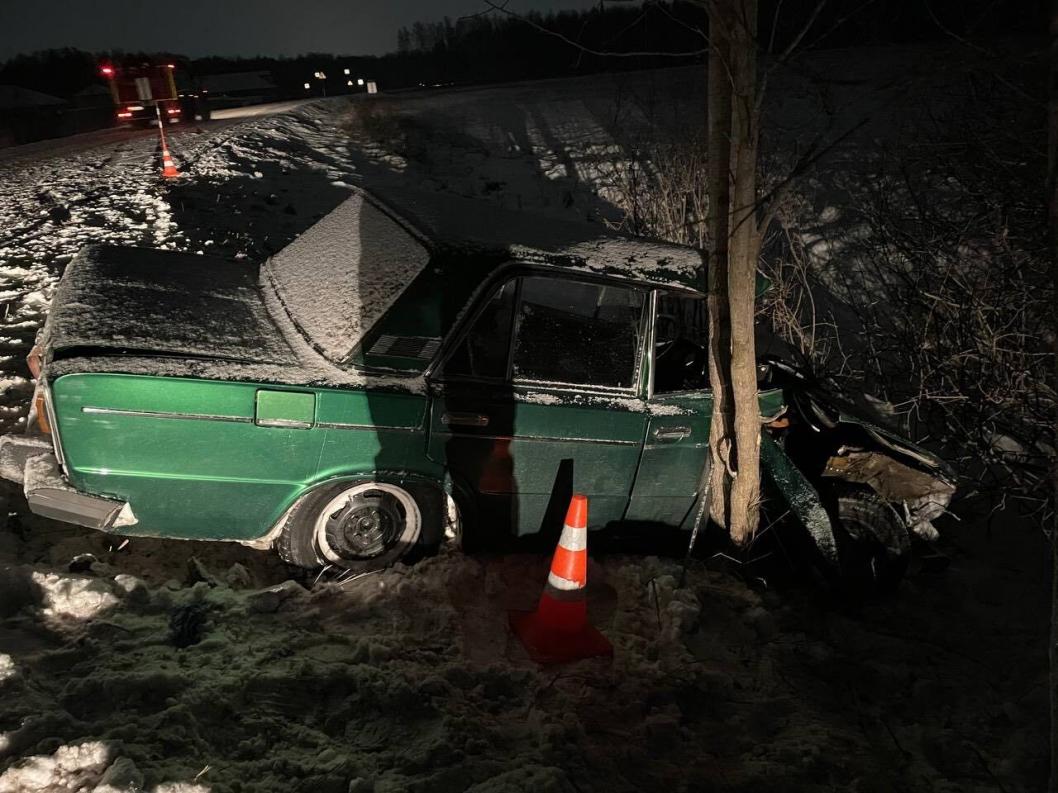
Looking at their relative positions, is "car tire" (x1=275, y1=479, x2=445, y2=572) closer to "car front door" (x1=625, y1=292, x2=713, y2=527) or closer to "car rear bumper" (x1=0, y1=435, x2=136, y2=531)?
"car rear bumper" (x1=0, y1=435, x2=136, y2=531)

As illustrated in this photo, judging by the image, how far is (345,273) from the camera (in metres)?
3.49

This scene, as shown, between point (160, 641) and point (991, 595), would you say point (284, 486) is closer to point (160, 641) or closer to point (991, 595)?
point (160, 641)

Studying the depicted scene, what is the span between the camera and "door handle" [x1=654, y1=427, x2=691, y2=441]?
3.48 m

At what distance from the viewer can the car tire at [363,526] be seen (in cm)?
319

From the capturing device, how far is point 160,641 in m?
2.73

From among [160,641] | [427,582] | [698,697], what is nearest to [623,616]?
[698,697]

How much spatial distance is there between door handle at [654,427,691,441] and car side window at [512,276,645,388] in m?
0.28

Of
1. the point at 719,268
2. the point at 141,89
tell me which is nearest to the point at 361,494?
the point at 719,268

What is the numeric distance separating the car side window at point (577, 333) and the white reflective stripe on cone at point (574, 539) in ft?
2.28

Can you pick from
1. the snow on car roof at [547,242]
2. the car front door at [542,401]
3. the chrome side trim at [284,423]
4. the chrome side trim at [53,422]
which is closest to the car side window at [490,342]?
the car front door at [542,401]

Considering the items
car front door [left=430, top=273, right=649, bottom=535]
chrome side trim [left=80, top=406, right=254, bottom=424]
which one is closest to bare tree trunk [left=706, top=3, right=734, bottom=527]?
car front door [left=430, top=273, right=649, bottom=535]

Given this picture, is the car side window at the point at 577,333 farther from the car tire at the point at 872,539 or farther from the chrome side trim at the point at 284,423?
the car tire at the point at 872,539

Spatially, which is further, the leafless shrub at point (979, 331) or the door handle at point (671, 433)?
the leafless shrub at point (979, 331)

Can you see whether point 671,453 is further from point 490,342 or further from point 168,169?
point 168,169
